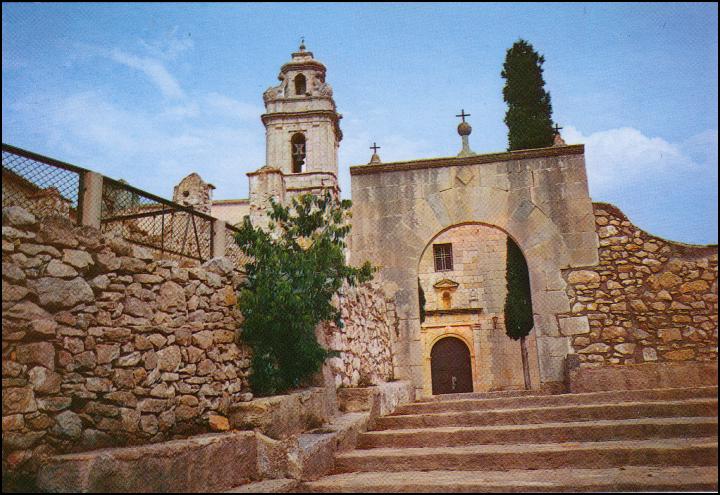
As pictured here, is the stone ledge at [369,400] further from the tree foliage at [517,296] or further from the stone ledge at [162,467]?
the tree foliage at [517,296]

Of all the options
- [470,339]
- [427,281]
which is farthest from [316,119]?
[470,339]

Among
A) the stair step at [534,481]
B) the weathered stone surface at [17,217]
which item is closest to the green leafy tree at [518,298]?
the stair step at [534,481]

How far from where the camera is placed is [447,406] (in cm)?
659

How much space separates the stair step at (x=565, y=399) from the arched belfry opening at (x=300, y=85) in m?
29.8

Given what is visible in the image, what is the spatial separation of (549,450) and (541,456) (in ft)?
0.28

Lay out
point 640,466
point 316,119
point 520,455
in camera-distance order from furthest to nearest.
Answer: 1. point 316,119
2. point 520,455
3. point 640,466

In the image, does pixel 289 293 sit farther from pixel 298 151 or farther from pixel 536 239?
pixel 298 151

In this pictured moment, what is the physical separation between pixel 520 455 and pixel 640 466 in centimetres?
92

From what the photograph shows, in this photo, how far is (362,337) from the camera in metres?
7.22

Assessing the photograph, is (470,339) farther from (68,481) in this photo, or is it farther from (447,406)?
(68,481)

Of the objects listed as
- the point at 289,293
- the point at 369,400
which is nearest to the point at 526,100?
the point at 369,400

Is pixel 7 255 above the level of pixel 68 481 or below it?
above

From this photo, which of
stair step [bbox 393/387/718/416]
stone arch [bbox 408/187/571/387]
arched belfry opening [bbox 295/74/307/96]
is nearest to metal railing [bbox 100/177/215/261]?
stair step [bbox 393/387/718/416]

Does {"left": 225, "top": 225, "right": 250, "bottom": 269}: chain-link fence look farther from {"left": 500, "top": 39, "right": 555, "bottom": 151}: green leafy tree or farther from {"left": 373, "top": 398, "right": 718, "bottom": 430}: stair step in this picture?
{"left": 500, "top": 39, "right": 555, "bottom": 151}: green leafy tree
